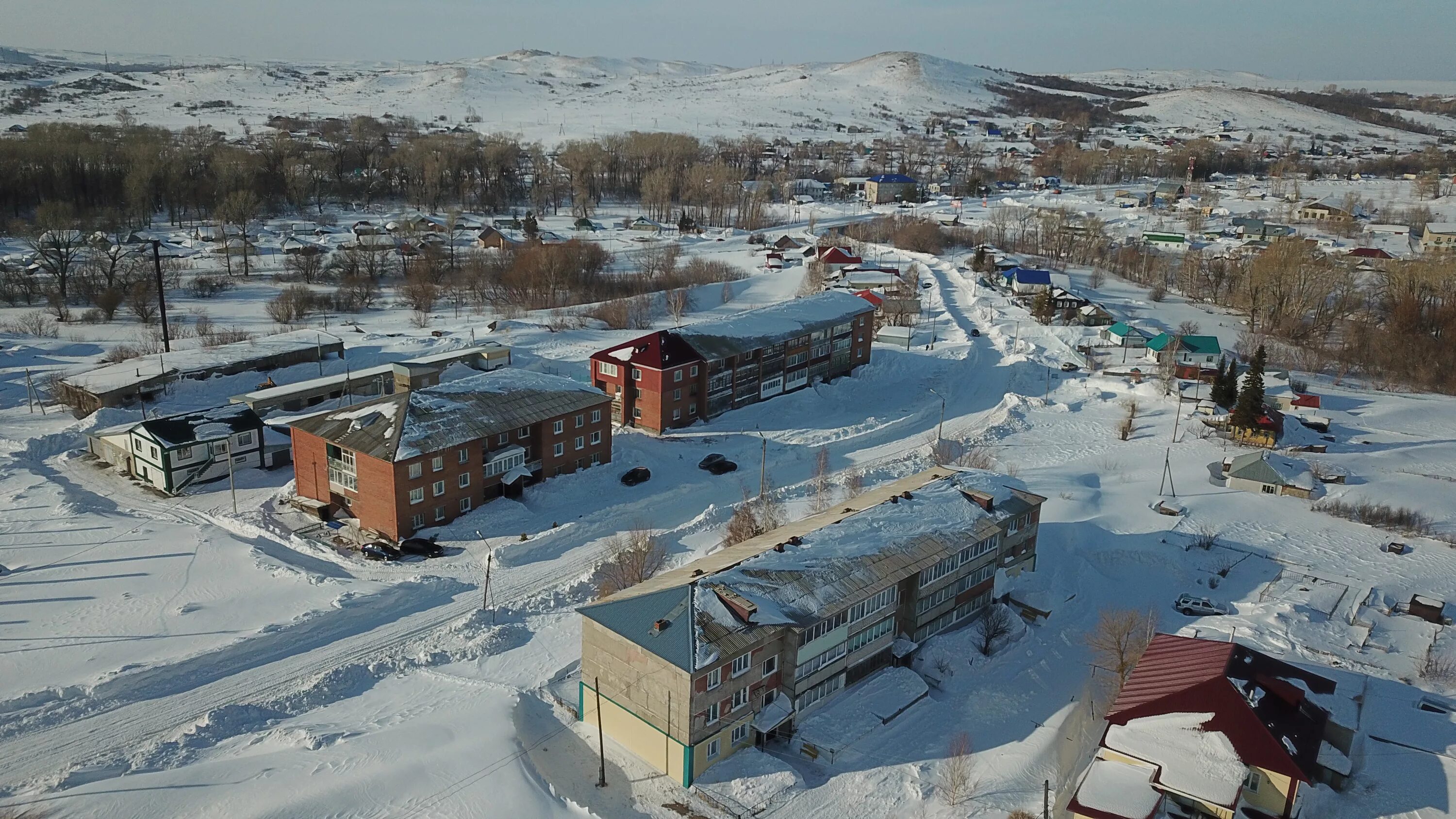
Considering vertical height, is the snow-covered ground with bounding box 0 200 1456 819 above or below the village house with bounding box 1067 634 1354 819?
below

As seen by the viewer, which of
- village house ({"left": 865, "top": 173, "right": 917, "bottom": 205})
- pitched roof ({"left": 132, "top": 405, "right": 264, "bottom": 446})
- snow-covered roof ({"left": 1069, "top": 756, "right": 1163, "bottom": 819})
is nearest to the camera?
snow-covered roof ({"left": 1069, "top": 756, "right": 1163, "bottom": 819})

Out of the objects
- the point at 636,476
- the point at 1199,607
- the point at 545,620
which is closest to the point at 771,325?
the point at 636,476

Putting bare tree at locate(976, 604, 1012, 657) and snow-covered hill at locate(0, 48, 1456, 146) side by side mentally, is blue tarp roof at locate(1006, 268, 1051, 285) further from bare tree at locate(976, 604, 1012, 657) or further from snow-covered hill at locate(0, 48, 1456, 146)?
snow-covered hill at locate(0, 48, 1456, 146)

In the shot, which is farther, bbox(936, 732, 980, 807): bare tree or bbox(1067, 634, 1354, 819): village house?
bbox(936, 732, 980, 807): bare tree

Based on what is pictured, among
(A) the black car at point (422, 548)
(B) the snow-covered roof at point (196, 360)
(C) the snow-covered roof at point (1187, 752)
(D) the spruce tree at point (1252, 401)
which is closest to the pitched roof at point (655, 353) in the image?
(A) the black car at point (422, 548)

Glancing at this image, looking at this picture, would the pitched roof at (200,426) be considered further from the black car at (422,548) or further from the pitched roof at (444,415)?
the black car at (422,548)

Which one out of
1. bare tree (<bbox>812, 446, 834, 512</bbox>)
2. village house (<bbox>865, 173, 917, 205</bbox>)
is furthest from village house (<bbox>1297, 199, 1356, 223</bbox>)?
bare tree (<bbox>812, 446, 834, 512</bbox>)

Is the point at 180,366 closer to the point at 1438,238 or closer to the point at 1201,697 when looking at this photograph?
the point at 1201,697
